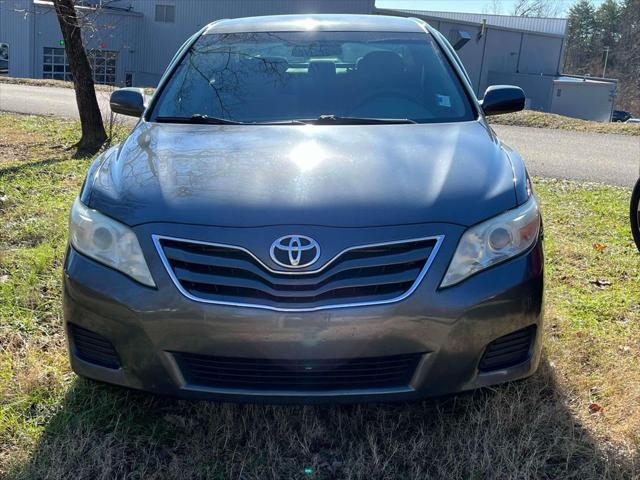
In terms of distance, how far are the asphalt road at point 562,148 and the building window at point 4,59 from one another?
75.2ft

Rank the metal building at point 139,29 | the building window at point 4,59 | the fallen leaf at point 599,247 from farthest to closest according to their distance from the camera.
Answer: the building window at point 4,59, the metal building at point 139,29, the fallen leaf at point 599,247

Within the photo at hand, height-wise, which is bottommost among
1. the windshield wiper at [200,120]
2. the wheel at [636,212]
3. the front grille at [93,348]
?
the front grille at [93,348]

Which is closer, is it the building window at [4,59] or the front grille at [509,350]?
the front grille at [509,350]

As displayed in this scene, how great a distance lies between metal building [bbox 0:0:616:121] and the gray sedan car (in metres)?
35.1

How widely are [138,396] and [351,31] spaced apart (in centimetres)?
248

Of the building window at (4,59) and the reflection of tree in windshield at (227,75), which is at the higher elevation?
the reflection of tree in windshield at (227,75)

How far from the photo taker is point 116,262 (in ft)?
7.68

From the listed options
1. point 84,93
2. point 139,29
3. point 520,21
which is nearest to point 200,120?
point 84,93

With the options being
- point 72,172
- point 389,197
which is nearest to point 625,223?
point 389,197

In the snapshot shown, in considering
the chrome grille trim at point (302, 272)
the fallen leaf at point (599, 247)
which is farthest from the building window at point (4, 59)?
the chrome grille trim at point (302, 272)

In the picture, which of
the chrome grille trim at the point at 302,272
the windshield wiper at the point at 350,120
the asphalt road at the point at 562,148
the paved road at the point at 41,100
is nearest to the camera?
the chrome grille trim at the point at 302,272

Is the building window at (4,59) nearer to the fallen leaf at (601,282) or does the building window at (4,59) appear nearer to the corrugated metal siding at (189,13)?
the corrugated metal siding at (189,13)

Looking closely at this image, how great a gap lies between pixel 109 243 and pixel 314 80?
5.68 ft

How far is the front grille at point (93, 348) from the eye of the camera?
94.1 inches
